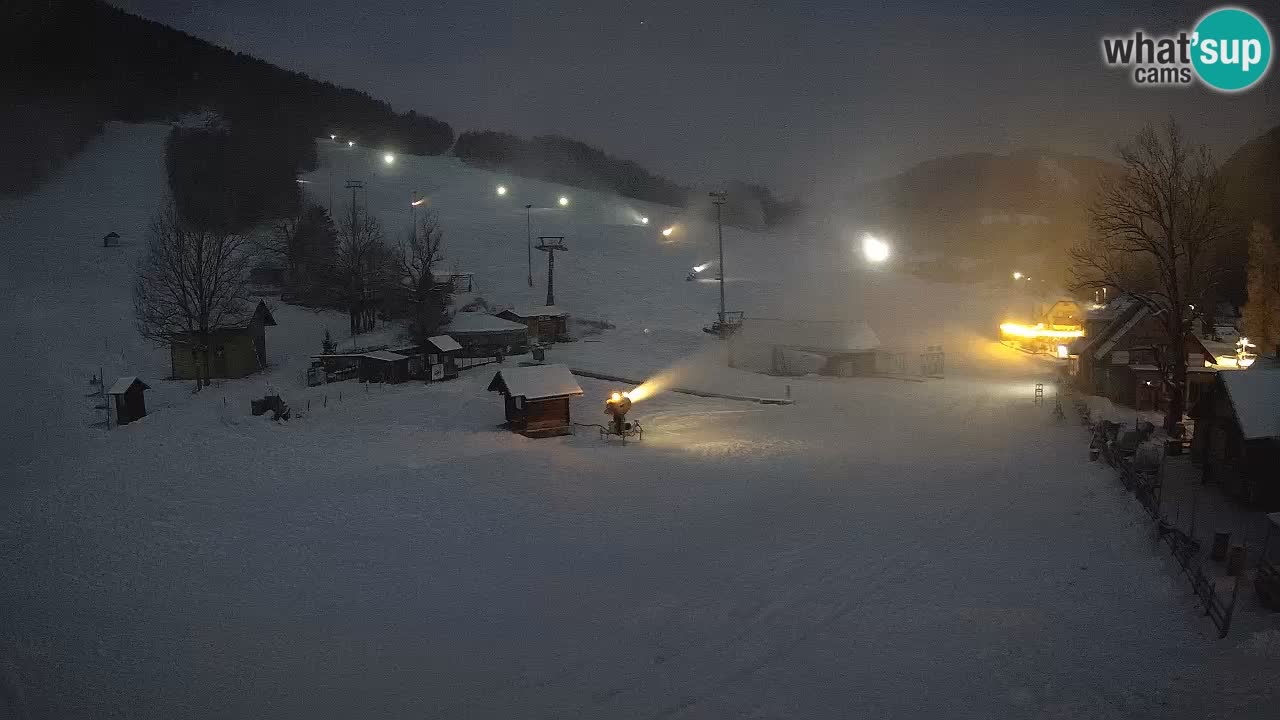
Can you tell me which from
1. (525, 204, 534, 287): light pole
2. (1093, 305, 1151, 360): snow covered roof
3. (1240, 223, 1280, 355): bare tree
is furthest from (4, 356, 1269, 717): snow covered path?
(525, 204, 534, 287): light pole

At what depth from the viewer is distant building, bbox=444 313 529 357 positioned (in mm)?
42969

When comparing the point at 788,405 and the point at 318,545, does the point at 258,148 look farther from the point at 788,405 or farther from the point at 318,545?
the point at 318,545

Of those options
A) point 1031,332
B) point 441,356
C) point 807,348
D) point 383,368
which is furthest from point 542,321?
point 1031,332

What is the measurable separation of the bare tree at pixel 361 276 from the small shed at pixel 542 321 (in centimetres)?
909

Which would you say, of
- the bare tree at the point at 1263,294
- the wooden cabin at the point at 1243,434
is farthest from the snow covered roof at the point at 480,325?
the bare tree at the point at 1263,294

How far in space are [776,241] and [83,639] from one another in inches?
3810

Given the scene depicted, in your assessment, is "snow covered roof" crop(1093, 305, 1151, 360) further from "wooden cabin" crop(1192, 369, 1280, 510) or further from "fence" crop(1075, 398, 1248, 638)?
"wooden cabin" crop(1192, 369, 1280, 510)

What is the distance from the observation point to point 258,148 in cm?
7194

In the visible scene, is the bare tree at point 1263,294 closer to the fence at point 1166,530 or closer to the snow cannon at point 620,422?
the fence at point 1166,530

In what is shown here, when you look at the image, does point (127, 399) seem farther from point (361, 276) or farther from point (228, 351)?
point (361, 276)

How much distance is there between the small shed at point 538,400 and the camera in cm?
2648

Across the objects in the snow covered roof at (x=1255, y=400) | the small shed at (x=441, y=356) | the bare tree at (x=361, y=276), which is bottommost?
the snow covered roof at (x=1255, y=400)

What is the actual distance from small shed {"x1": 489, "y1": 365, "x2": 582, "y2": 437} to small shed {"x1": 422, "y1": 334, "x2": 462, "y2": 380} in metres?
10.4

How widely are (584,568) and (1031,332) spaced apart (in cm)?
4803
